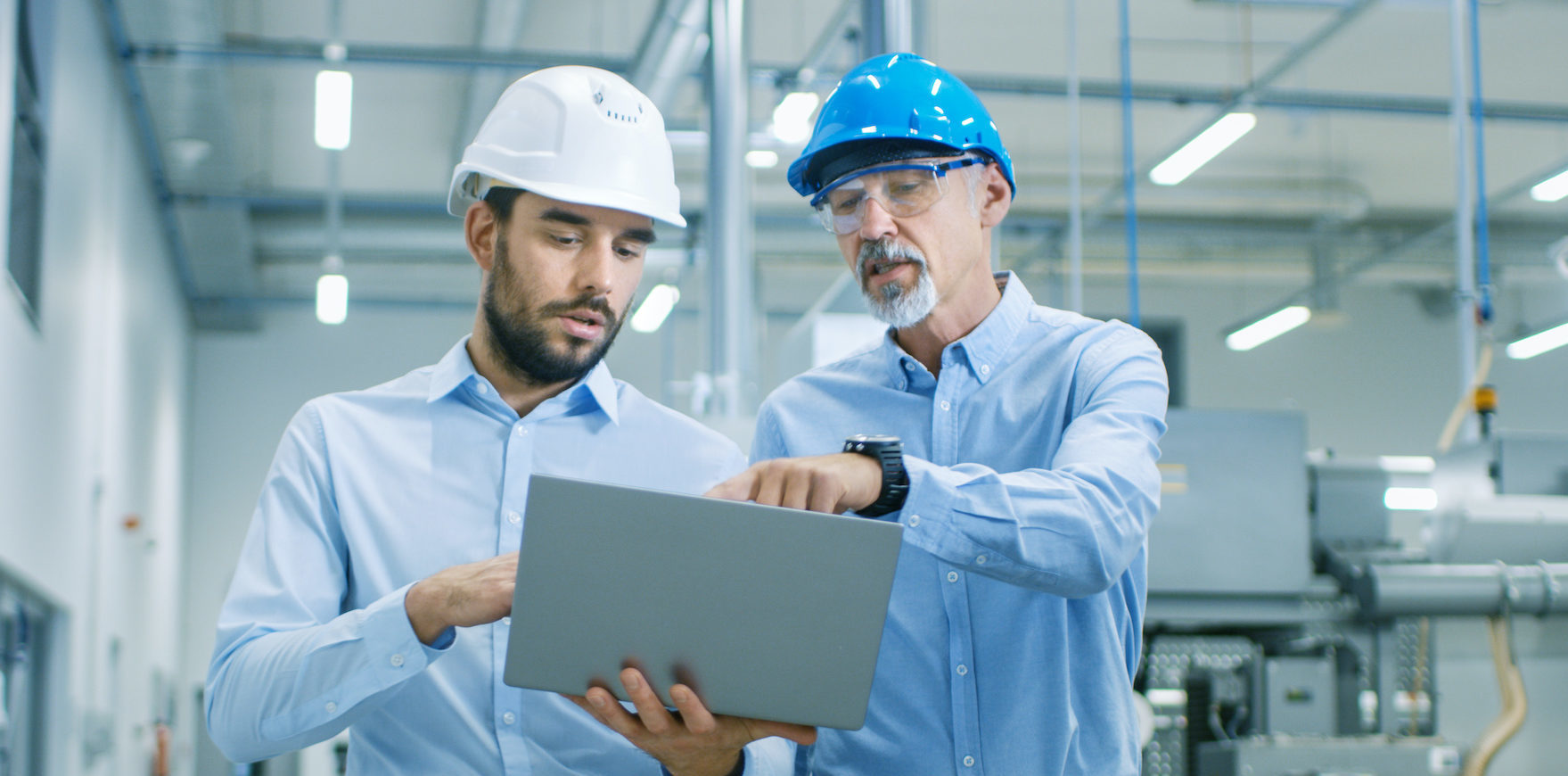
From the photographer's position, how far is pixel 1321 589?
303 centimetres

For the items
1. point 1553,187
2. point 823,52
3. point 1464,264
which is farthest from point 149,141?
point 1553,187

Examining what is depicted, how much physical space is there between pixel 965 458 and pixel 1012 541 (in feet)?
1.07

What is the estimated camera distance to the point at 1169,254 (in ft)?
37.4

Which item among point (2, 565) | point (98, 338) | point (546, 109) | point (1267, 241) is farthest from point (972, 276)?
point (1267, 241)

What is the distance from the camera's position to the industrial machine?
2812 mm

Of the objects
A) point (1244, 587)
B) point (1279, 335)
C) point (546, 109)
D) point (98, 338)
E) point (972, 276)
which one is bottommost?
point (1244, 587)

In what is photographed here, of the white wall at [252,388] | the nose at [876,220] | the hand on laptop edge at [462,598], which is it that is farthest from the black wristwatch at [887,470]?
the white wall at [252,388]

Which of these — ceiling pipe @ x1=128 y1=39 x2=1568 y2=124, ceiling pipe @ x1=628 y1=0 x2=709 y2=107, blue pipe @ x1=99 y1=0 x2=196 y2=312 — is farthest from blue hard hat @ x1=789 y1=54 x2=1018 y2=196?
blue pipe @ x1=99 y1=0 x2=196 y2=312

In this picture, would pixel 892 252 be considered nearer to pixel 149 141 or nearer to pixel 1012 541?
pixel 1012 541

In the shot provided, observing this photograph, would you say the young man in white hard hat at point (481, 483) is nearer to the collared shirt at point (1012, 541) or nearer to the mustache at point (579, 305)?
the mustache at point (579, 305)

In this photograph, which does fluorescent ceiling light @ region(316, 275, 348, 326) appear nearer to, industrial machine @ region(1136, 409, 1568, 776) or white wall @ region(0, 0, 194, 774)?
white wall @ region(0, 0, 194, 774)

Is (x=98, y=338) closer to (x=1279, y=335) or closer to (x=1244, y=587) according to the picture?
(x=1244, y=587)

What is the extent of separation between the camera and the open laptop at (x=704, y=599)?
3.82 ft

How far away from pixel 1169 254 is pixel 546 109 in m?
10.3
